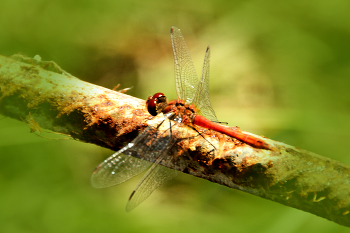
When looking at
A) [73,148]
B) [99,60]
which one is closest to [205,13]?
[99,60]

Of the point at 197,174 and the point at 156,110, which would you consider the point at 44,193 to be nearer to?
the point at 156,110

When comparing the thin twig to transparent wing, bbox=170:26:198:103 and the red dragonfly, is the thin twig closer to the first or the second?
the red dragonfly

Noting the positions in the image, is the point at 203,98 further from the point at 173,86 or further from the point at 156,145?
the point at 173,86

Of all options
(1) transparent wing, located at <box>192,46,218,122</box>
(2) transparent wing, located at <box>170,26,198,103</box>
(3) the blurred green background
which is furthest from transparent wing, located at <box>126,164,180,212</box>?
(3) the blurred green background

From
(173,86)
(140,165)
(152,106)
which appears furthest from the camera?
(173,86)

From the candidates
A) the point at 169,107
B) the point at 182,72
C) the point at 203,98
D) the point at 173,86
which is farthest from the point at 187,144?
the point at 173,86

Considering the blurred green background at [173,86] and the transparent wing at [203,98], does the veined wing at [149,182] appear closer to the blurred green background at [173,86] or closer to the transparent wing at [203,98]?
the transparent wing at [203,98]

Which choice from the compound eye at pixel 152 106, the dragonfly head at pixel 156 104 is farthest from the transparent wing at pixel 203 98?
the compound eye at pixel 152 106
